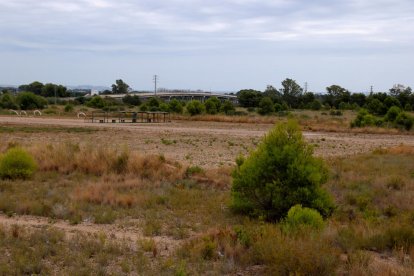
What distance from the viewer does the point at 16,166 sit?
14.9 meters

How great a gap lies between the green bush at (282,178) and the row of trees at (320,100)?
215 ft

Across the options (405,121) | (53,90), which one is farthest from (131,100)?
(405,121)

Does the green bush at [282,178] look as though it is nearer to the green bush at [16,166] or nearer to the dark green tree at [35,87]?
the green bush at [16,166]

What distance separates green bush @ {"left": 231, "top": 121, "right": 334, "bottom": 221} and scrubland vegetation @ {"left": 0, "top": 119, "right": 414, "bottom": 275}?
0.04 metres

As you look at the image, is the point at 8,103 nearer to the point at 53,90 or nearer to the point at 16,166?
the point at 53,90

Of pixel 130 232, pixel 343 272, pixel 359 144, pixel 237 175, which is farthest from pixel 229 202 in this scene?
pixel 359 144

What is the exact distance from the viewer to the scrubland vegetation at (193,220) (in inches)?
275

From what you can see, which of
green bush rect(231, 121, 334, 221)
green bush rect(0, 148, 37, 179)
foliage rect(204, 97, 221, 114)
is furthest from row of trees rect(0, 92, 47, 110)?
green bush rect(231, 121, 334, 221)

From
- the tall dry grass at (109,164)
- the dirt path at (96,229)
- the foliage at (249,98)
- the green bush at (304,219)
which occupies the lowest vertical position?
the dirt path at (96,229)

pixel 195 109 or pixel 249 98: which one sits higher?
pixel 249 98

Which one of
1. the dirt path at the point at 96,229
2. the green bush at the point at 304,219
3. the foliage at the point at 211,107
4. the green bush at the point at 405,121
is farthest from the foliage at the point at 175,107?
the green bush at the point at 304,219

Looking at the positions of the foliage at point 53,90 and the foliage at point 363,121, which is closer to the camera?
the foliage at point 363,121

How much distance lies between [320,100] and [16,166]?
10022 centimetres

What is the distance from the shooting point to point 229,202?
11406 millimetres
